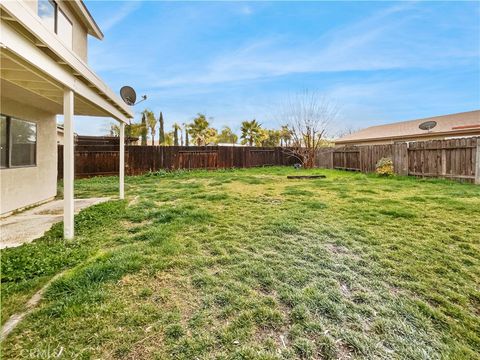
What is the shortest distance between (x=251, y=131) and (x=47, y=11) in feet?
73.3

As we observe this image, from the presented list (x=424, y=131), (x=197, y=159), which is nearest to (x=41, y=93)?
(x=197, y=159)

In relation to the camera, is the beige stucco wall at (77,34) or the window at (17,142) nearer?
the window at (17,142)

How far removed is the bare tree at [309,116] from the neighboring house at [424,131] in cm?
496

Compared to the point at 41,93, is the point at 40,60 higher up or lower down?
lower down

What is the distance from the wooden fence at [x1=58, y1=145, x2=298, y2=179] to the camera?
11.5 metres

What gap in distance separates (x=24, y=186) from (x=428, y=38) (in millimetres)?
17298

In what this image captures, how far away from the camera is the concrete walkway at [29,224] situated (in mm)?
3311

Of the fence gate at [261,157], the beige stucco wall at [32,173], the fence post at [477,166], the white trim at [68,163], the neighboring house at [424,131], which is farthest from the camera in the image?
the fence gate at [261,157]

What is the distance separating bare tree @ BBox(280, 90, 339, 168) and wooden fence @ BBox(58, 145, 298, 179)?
9.94ft

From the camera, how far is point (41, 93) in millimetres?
4176

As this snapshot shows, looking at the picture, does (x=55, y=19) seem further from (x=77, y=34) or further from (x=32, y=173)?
(x=32, y=173)

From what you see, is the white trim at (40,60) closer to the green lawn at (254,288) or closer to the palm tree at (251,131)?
the green lawn at (254,288)

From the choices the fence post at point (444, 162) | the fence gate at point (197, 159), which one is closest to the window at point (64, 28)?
the fence gate at point (197, 159)

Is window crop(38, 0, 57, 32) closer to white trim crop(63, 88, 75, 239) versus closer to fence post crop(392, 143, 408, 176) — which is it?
white trim crop(63, 88, 75, 239)
